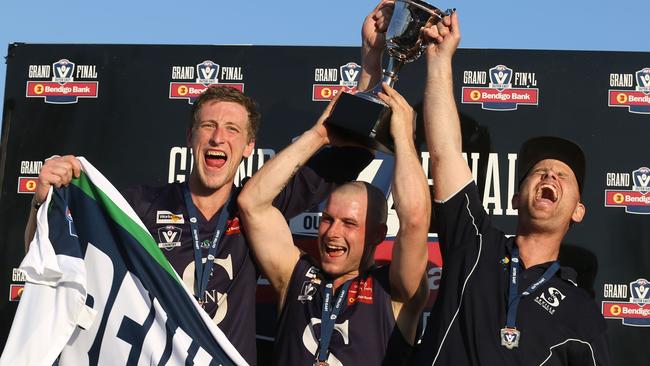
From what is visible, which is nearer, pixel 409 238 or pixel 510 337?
pixel 510 337

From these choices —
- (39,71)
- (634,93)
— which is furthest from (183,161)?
(634,93)

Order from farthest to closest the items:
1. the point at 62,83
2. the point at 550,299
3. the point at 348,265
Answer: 1. the point at 62,83
2. the point at 348,265
3. the point at 550,299

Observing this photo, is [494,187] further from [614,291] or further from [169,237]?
[169,237]

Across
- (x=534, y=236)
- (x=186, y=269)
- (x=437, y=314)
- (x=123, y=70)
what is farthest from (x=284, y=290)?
(x=123, y=70)

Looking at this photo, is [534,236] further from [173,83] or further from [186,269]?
[173,83]

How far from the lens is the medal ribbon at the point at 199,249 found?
416 cm

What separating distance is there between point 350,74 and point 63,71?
57.0 inches

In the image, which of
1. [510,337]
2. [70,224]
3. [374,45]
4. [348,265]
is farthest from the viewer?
[374,45]

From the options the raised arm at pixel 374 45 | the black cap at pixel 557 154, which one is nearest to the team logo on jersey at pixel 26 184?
the raised arm at pixel 374 45

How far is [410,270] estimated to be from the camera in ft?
13.2

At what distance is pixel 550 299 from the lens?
12.4 ft

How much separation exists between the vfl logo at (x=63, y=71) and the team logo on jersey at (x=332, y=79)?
4.05ft

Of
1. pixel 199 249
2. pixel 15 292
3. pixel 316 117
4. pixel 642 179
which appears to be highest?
pixel 316 117

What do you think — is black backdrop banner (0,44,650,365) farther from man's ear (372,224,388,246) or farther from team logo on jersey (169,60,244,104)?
man's ear (372,224,388,246)
